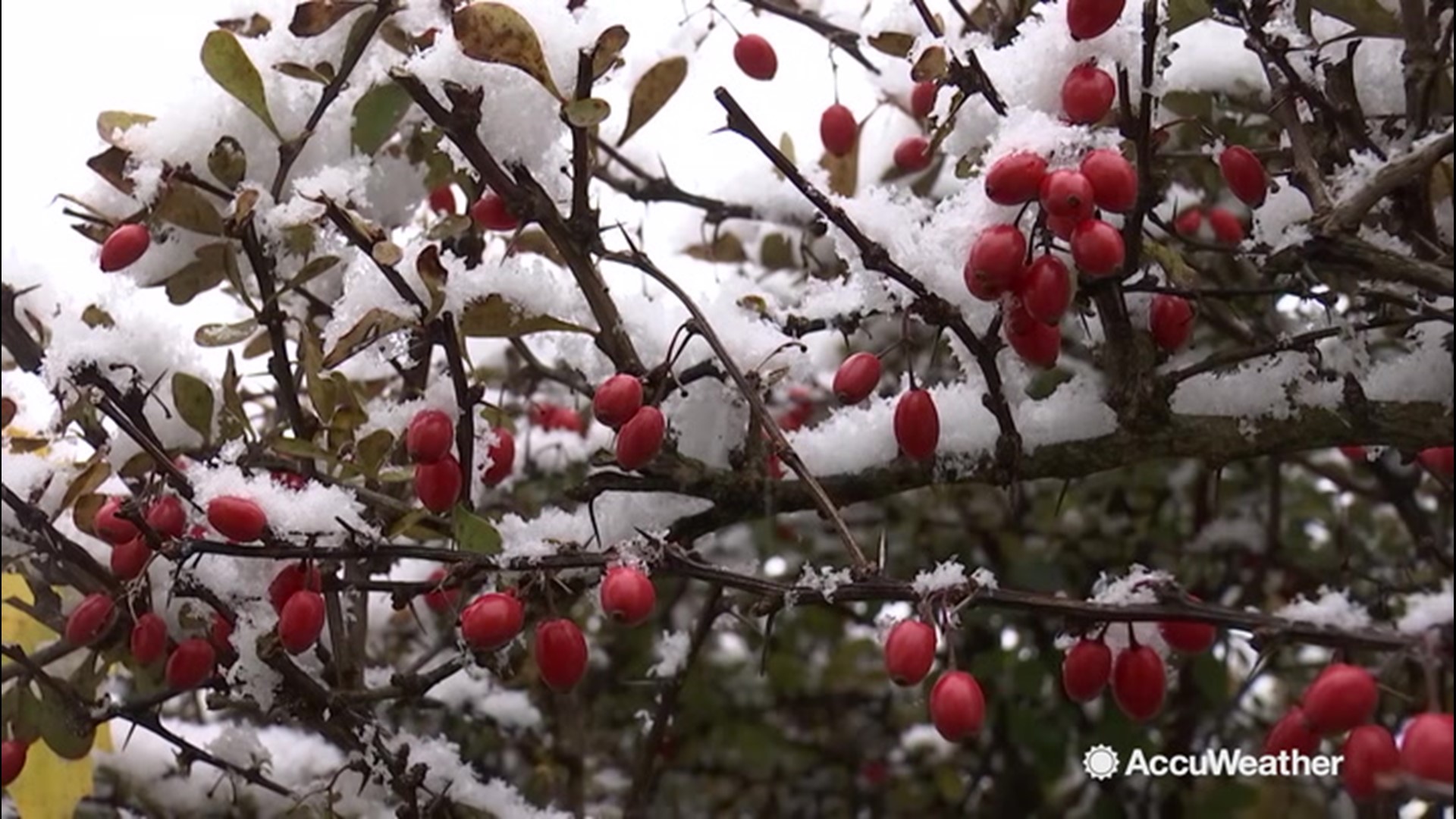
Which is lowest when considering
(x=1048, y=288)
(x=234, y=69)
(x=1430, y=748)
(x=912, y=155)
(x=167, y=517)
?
(x=1430, y=748)

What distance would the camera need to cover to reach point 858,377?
96 centimetres

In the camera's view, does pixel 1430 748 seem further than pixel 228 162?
No

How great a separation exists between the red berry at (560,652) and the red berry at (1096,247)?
0.40 m

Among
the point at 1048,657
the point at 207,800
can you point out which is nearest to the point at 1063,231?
the point at 207,800

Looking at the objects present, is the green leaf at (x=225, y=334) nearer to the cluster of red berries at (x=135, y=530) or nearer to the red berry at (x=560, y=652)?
the cluster of red berries at (x=135, y=530)

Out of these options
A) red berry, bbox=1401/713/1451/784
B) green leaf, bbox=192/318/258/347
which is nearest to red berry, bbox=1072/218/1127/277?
red berry, bbox=1401/713/1451/784

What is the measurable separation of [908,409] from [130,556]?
59cm

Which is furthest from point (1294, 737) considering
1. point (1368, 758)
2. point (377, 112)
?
point (377, 112)

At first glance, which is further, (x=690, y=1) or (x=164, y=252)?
(x=690, y=1)

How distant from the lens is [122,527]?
38.9 inches

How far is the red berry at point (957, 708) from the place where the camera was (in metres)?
0.74

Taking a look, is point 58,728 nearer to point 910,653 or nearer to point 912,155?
point 910,653

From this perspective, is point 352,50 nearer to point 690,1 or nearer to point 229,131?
point 229,131

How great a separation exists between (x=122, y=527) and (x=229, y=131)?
1.26 ft
